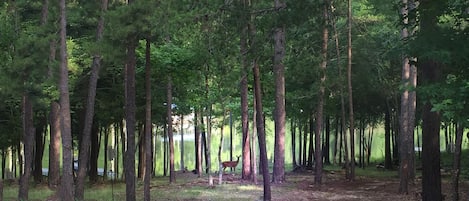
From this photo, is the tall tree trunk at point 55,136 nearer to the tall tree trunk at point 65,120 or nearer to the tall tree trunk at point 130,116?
the tall tree trunk at point 65,120

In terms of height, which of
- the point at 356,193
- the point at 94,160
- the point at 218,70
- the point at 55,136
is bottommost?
the point at 356,193

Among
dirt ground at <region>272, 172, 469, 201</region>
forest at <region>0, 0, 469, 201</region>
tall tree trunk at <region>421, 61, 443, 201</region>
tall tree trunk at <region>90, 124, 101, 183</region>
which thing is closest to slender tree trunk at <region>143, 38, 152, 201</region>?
forest at <region>0, 0, 469, 201</region>

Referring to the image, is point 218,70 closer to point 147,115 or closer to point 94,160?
point 147,115

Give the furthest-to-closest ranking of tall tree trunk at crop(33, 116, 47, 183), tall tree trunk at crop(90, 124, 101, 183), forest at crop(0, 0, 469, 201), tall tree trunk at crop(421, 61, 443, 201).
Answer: tall tree trunk at crop(33, 116, 47, 183) < tall tree trunk at crop(90, 124, 101, 183) < tall tree trunk at crop(421, 61, 443, 201) < forest at crop(0, 0, 469, 201)

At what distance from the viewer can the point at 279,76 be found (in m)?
20.7

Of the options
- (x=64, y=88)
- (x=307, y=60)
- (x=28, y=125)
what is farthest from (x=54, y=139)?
(x=307, y=60)

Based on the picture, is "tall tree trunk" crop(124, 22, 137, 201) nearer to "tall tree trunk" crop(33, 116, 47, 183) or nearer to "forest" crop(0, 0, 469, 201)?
"forest" crop(0, 0, 469, 201)

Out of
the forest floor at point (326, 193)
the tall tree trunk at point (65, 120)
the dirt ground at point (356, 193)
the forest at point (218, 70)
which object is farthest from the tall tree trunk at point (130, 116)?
the dirt ground at point (356, 193)

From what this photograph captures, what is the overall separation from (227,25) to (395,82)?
52.1 feet

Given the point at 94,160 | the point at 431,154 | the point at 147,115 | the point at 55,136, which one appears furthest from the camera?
the point at 94,160

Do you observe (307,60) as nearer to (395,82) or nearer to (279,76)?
(279,76)

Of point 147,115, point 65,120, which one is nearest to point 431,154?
point 147,115

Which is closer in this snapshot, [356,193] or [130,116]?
[130,116]

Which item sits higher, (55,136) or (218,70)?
(218,70)
